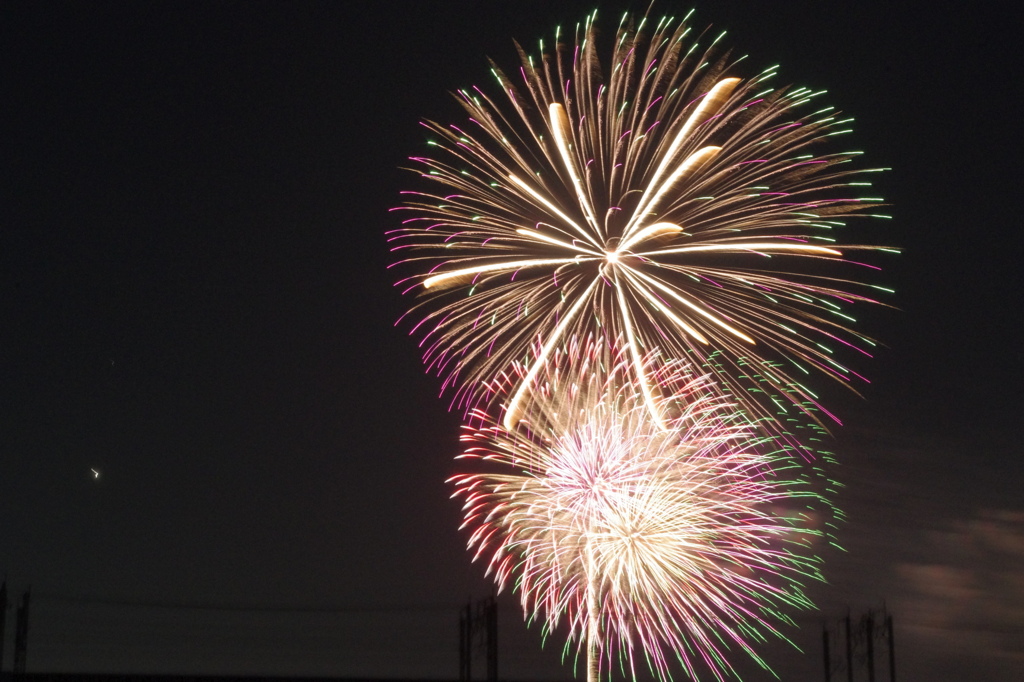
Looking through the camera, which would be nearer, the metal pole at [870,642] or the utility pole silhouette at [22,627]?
the utility pole silhouette at [22,627]

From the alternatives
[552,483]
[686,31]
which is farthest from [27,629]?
[686,31]

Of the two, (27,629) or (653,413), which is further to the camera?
(27,629)

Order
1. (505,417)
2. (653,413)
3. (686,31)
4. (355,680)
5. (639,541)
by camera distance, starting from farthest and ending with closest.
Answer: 1. (355,680)
2. (639,541)
3. (505,417)
4. (653,413)
5. (686,31)

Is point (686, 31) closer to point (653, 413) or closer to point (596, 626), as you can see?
point (653, 413)

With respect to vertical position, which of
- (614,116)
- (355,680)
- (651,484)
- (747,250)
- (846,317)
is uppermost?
(614,116)

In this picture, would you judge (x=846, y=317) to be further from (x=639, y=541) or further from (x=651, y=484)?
(x=639, y=541)

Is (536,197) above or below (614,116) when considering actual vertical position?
below

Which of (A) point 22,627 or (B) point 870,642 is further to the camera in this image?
(B) point 870,642

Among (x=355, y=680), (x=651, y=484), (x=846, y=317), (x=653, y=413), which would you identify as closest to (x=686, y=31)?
(x=846, y=317)

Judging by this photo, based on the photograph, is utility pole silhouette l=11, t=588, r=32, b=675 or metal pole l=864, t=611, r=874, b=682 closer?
utility pole silhouette l=11, t=588, r=32, b=675

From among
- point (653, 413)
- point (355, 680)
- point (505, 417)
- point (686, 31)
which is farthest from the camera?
point (355, 680)
